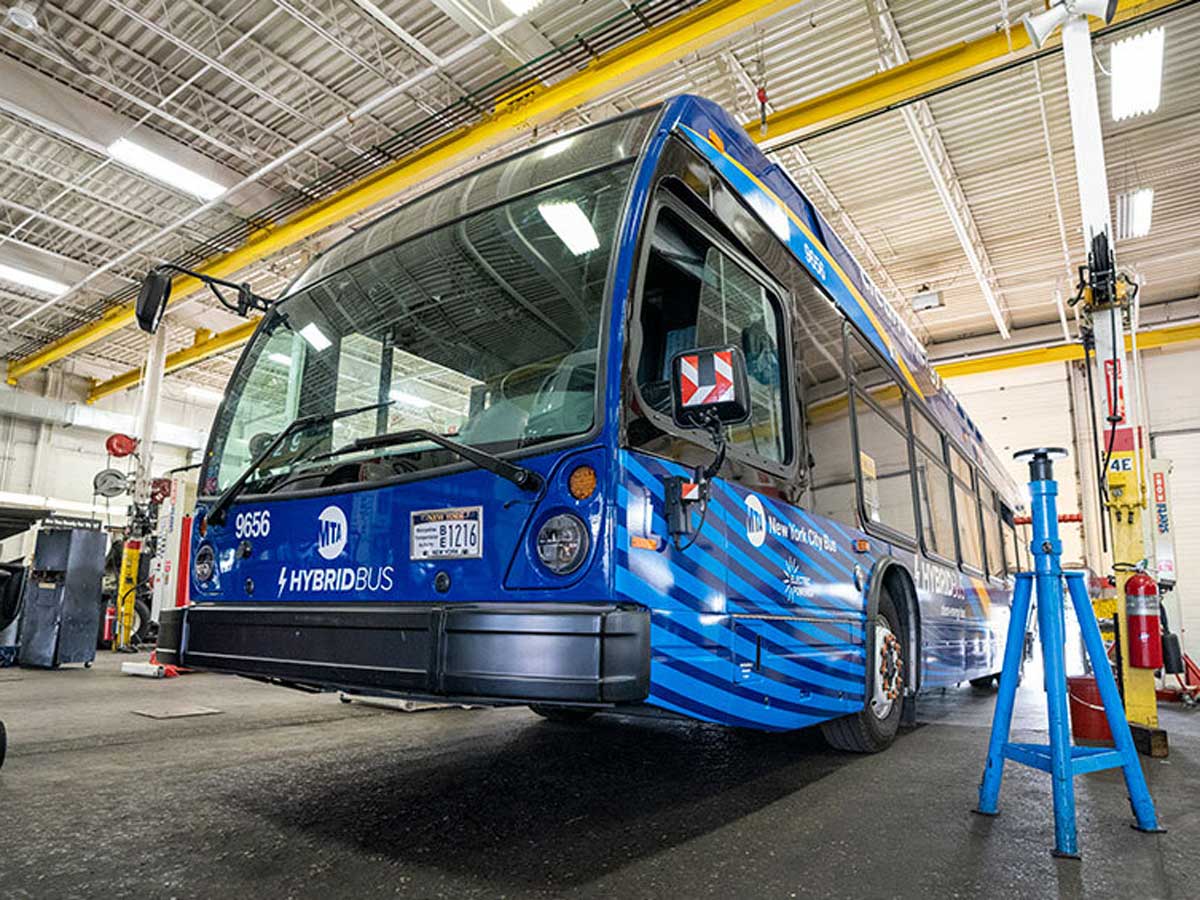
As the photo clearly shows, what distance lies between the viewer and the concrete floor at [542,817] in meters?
2.02

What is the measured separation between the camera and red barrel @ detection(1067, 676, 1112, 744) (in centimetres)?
407

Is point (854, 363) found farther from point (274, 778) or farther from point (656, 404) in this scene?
point (274, 778)

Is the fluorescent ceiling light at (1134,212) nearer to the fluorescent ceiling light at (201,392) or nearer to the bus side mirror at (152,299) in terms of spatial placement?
the bus side mirror at (152,299)

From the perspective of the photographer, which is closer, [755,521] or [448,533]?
[448,533]

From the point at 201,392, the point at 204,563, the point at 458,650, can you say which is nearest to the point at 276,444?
the point at 204,563

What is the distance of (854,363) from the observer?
398cm

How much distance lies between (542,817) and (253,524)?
1.48m

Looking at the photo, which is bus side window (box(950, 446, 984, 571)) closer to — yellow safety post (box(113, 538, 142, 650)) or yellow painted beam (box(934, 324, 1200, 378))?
yellow painted beam (box(934, 324, 1200, 378))

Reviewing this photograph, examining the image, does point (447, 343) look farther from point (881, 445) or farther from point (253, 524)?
point (881, 445)

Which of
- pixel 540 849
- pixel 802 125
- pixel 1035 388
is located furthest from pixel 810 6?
pixel 1035 388

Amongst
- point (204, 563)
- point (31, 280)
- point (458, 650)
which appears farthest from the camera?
point (31, 280)

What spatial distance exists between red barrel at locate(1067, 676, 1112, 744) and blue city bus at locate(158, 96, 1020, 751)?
1252 mm

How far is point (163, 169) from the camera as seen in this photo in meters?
9.73

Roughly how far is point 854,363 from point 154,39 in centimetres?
870
